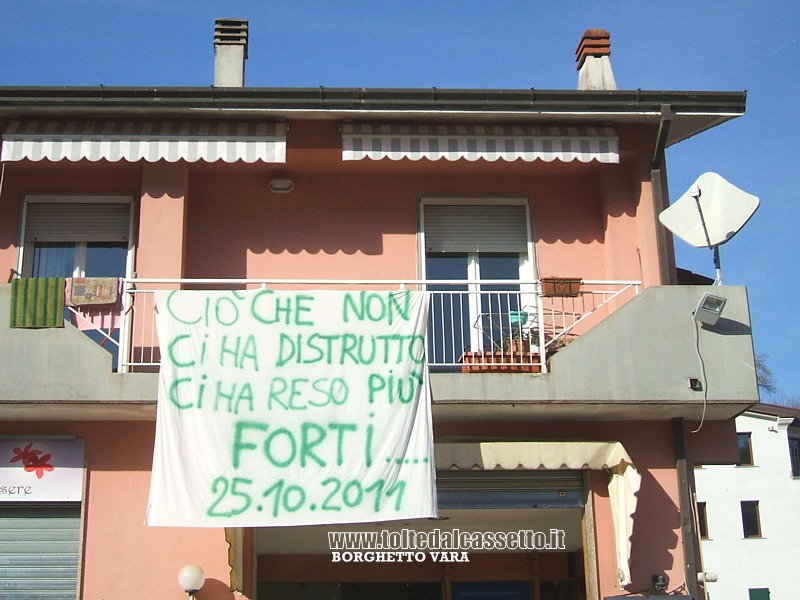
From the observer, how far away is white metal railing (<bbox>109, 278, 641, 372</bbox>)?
1091 cm

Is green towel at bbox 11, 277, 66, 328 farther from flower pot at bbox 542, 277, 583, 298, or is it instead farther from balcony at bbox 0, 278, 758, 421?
flower pot at bbox 542, 277, 583, 298

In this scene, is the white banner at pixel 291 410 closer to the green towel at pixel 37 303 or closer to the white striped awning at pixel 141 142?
the green towel at pixel 37 303

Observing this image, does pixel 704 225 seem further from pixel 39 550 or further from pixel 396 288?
pixel 39 550

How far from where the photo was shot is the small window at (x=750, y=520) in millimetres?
36906

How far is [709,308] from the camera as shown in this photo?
10695 millimetres

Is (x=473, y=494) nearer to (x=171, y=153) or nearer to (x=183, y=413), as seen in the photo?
(x=183, y=413)

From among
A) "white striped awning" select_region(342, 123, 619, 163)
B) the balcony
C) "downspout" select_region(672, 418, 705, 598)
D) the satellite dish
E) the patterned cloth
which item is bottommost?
"downspout" select_region(672, 418, 705, 598)

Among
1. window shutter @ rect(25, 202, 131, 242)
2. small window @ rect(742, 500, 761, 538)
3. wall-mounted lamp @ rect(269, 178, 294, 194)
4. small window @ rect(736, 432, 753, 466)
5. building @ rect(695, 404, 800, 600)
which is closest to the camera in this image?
window shutter @ rect(25, 202, 131, 242)

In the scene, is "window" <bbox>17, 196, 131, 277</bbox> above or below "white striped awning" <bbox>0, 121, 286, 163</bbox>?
below

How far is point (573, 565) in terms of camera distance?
12.5 metres

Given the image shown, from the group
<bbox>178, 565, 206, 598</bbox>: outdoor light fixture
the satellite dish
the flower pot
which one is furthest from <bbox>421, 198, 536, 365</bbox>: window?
<bbox>178, 565, 206, 598</bbox>: outdoor light fixture

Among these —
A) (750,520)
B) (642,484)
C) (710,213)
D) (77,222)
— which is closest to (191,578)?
(77,222)

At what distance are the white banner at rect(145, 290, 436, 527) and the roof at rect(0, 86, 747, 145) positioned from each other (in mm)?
2430

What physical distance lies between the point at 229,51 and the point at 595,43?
4912mm
